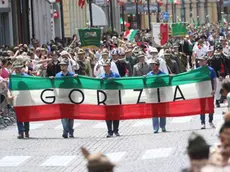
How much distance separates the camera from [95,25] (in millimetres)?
56125

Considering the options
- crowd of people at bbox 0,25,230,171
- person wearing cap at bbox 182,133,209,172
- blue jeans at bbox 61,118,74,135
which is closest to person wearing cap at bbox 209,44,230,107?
crowd of people at bbox 0,25,230,171

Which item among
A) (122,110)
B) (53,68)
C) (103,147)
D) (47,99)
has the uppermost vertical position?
(53,68)

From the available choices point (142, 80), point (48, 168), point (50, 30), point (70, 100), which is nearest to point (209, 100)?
point (142, 80)

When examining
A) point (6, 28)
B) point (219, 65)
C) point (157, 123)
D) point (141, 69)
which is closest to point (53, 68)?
point (141, 69)

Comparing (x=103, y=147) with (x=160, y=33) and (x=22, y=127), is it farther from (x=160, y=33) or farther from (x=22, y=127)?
(x=160, y=33)

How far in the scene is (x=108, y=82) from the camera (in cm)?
2281

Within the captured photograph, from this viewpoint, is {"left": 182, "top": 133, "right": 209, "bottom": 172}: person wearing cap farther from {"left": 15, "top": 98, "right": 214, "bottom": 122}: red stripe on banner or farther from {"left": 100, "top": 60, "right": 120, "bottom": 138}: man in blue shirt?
{"left": 15, "top": 98, "right": 214, "bottom": 122}: red stripe on banner

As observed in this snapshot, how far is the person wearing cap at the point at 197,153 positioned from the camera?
7.48 metres

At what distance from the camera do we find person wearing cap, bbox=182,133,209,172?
24.5 feet

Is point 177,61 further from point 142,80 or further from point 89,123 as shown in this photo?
point 142,80

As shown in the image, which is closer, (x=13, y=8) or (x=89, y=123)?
(x=89, y=123)

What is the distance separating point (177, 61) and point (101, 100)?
31.5 ft

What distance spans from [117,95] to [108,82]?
38cm

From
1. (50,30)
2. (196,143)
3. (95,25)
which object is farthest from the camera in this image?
(50,30)
